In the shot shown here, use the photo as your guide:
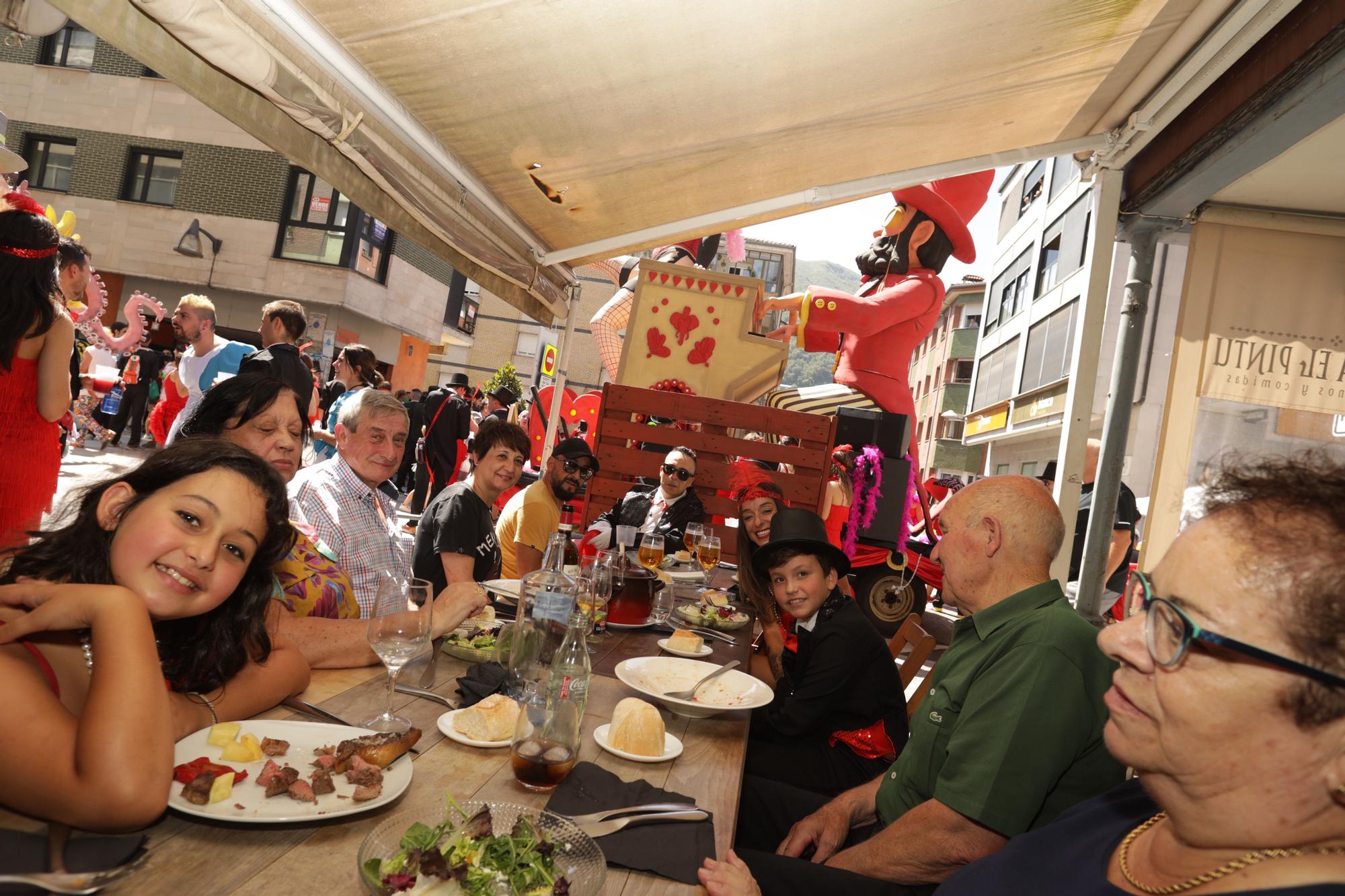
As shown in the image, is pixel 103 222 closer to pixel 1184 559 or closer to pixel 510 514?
pixel 510 514

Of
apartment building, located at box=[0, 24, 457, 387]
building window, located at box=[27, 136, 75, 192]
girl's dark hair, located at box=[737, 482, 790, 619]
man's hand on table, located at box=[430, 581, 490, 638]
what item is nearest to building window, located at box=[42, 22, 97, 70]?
apartment building, located at box=[0, 24, 457, 387]

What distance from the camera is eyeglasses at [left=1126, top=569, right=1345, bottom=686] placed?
955mm

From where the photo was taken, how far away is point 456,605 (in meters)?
2.20

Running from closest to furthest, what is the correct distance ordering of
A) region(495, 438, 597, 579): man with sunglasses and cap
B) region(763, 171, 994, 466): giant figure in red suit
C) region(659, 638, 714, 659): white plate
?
region(659, 638, 714, 659): white plate < region(495, 438, 597, 579): man with sunglasses and cap < region(763, 171, 994, 466): giant figure in red suit

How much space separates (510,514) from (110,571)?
3.41 m

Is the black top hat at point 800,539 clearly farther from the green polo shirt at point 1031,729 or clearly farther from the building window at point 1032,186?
the building window at point 1032,186

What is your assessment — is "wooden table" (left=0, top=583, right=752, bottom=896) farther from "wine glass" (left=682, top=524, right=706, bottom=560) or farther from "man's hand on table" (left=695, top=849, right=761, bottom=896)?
→ "wine glass" (left=682, top=524, right=706, bottom=560)

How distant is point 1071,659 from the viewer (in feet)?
6.25

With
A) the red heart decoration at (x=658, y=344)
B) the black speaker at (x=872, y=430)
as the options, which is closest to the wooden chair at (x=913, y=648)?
the black speaker at (x=872, y=430)

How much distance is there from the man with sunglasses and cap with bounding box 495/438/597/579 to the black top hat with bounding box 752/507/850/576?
163 centimetres

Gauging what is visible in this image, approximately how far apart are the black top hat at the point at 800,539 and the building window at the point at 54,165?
2400 centimetres

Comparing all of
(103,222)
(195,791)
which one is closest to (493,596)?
(195,791)

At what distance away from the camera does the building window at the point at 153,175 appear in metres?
20.3

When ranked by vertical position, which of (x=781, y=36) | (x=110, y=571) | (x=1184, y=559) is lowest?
(x=110, y=571)
